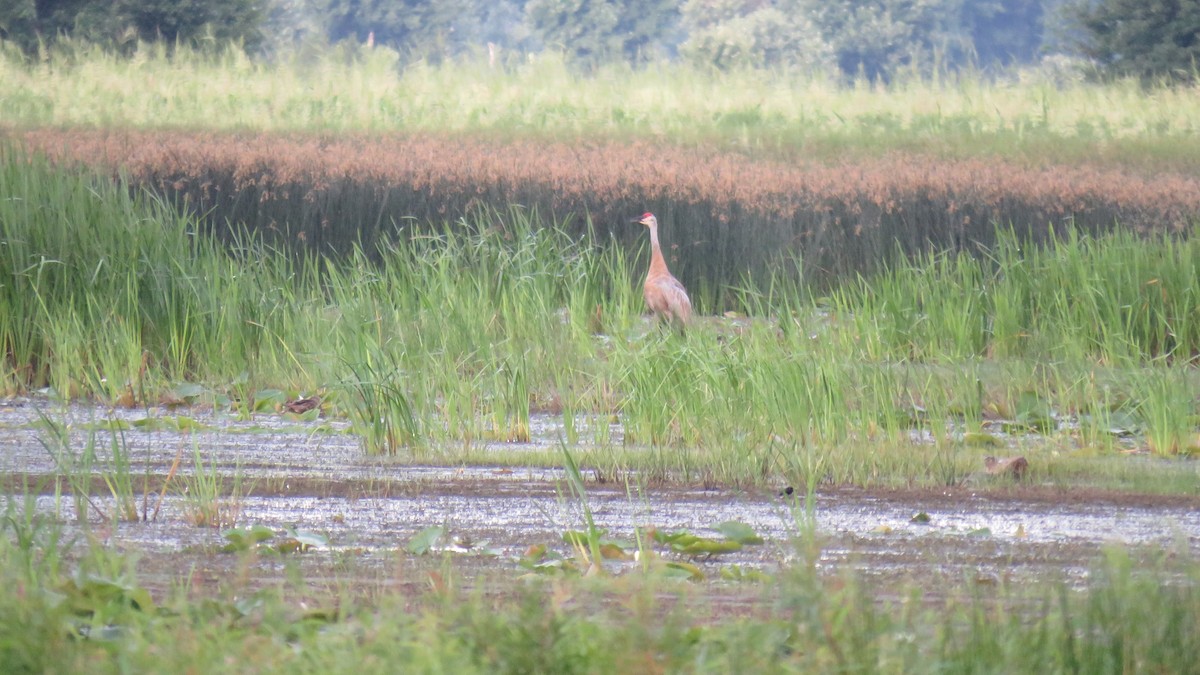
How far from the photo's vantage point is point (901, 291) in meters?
7.81

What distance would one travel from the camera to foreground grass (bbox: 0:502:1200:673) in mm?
2354

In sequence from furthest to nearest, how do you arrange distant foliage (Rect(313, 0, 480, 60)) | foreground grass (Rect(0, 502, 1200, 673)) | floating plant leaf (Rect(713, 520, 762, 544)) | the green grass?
distant foliage (Rect(313, 0, 480, 60)) < the green grass < floating plant leaf (Rect(713, 520, 762, 544)) < foreground grass (Rect(0, 502, 1200, 673))

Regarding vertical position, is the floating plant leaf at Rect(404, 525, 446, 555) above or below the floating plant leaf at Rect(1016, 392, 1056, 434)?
above

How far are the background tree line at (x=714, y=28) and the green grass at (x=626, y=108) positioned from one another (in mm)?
5029

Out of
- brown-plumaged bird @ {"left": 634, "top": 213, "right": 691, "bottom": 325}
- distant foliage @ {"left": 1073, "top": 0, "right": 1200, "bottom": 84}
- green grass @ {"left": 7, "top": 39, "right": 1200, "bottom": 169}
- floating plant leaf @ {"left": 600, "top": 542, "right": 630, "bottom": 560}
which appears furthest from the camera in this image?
distant foliage @ {"left": 1073, "top": 0, "right": 1200, "bottom": 84}

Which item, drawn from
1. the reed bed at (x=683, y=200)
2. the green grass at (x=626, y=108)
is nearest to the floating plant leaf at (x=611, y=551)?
the reed bed at (x=683, y=200)

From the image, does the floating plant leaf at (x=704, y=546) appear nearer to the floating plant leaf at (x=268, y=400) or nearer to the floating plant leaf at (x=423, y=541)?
the floating plant leaf at (x=423, y=541)

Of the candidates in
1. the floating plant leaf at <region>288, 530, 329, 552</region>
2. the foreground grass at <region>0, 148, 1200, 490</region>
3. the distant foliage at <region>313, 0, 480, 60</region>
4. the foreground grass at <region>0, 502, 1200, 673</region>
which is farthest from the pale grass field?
the distant foliage at <region>313, 0, 480, 60</region>

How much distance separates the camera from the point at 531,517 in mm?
4352

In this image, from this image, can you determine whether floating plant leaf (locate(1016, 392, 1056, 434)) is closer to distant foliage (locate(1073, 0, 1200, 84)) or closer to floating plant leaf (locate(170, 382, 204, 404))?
floating plant leaf (locate(170, 382, 204, 404))

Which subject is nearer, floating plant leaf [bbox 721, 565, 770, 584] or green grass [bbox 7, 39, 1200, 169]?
floating plant leaf [bbox 721, 565, 770, 584]

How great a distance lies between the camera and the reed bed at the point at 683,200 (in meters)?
10.8

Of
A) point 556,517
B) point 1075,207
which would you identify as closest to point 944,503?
point 556,517

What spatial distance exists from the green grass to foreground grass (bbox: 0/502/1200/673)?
12.0 meters
